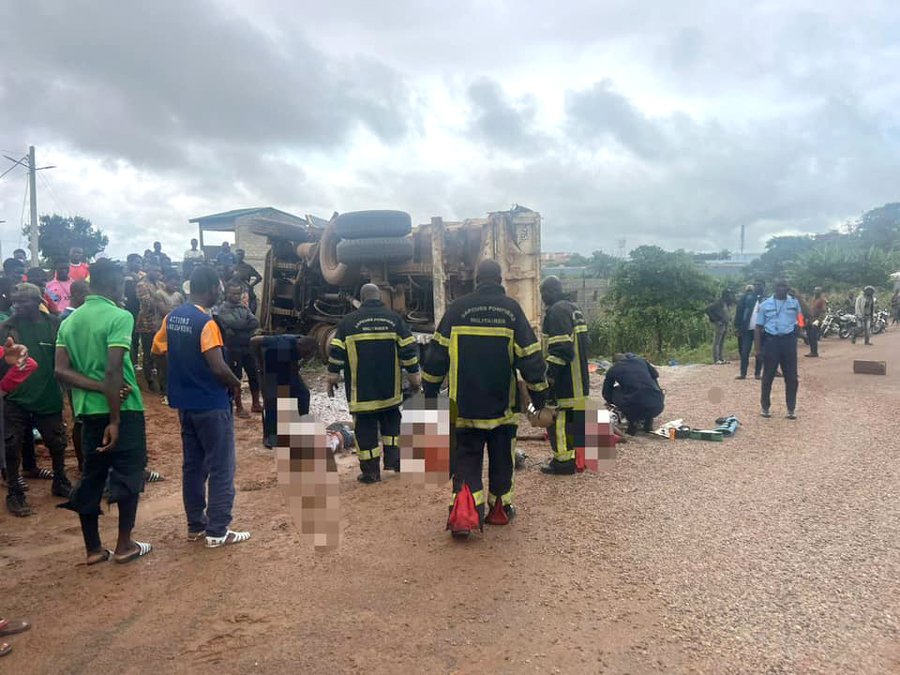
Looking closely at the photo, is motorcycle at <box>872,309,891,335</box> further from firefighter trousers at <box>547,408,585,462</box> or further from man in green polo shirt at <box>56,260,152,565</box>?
man in green polo shirt at <box>56,260,152,565</box>

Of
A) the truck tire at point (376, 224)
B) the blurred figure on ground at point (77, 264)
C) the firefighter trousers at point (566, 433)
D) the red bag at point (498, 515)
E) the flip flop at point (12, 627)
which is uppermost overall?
the truck tire at point (376, 224)

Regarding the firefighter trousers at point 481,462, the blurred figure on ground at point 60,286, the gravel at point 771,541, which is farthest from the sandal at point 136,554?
the blurred figure on ground at point 60,286

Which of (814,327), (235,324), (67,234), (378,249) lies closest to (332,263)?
(378,249)

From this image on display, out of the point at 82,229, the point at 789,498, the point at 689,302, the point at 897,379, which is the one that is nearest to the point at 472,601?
the point at 789,498

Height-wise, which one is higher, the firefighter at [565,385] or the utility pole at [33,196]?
the utility pole at [33,196]

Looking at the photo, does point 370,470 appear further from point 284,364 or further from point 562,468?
point 562,468

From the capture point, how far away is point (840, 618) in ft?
10.6

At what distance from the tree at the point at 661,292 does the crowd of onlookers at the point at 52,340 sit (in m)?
14.7

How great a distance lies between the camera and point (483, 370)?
169 inches

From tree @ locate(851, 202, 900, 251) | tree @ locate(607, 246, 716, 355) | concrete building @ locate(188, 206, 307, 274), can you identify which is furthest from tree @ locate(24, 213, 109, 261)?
tree @ locate(851, 202, 900, 251)

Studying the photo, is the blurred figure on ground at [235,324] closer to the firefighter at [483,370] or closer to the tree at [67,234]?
the firefighter at [483,370]

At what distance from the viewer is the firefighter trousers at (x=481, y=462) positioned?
433 cm

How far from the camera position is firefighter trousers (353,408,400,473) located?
18.2ft

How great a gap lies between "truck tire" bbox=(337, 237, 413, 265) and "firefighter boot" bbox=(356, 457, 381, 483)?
15.0 ft
